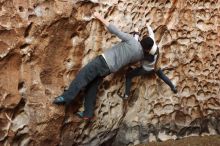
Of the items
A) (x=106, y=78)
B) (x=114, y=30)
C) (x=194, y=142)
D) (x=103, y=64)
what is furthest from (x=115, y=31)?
(x=194, y=142)

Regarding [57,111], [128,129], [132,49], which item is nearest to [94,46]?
[132,49]

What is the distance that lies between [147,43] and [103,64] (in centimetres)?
46

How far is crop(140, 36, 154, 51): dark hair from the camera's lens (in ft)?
14.2

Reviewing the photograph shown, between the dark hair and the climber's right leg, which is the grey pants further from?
the dark hair

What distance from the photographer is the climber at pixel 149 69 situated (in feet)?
14.8

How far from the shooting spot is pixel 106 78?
4613 millimetres

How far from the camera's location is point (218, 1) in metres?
5.15

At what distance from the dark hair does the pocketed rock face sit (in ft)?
1.04

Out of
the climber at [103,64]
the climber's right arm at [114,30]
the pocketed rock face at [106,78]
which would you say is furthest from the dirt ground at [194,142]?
the climber's right arm at [114,30]

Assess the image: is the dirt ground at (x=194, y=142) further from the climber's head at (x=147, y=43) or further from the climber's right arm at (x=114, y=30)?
the climber's right arm at (x=114, y=30)

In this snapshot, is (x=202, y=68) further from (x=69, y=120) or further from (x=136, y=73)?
(x=69, y=120)

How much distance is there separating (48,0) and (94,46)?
0.64 m

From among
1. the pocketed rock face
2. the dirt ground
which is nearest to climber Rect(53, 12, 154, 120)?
the pocketed rock face

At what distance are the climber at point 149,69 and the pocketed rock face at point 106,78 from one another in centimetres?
9
